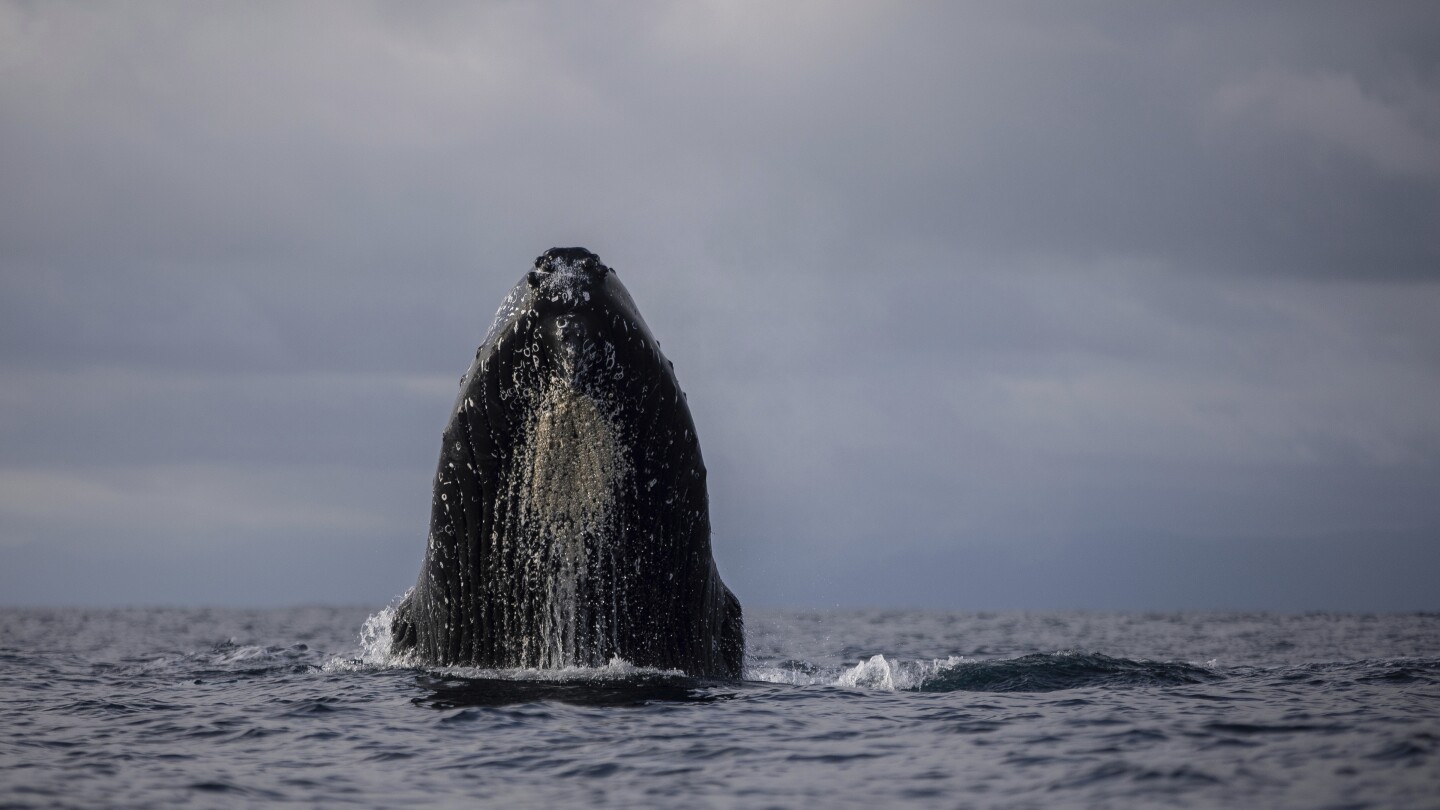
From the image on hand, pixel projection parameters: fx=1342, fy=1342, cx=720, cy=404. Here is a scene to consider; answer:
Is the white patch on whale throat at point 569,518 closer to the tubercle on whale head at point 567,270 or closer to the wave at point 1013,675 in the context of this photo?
the tubercle on whale head at point 567,270

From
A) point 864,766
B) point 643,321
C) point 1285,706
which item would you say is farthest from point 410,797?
point 1285,706

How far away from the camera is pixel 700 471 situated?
10.2 meters

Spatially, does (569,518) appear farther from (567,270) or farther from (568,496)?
(567,270)

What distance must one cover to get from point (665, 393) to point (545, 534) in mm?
1425

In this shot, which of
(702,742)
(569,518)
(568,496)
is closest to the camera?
(702,742)

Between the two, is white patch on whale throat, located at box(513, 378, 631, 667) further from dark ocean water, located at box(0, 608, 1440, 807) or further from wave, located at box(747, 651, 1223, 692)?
wave, located at box(747, 651, 1223, 692)

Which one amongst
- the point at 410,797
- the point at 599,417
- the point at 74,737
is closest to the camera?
the point at 410,797

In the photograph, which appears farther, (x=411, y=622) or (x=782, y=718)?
(x=411, y=622)

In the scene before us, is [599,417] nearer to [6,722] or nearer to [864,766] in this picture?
[864,766]

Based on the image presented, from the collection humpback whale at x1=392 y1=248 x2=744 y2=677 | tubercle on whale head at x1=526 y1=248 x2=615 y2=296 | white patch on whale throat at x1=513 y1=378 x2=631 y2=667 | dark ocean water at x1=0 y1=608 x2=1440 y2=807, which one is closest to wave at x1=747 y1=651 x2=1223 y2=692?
dark ocean water at x1=0 y1=608 x2=1440 y2=807

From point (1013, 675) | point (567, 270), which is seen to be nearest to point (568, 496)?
point (567, 270)

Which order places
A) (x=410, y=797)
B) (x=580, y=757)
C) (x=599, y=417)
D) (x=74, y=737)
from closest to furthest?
(x=410, y=797)
(x=580, y=757)
(x=599, y=417)
(x=74, y=737)

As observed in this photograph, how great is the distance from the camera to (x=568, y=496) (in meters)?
9.97

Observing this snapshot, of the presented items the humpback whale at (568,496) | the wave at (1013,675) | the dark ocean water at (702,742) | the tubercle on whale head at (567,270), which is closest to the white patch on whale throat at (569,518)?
the humpback whale at (568,496)
